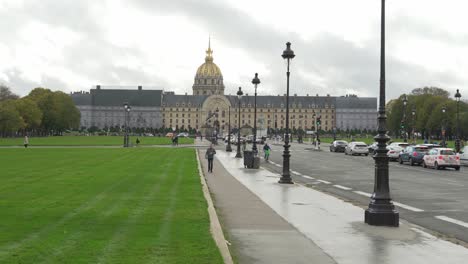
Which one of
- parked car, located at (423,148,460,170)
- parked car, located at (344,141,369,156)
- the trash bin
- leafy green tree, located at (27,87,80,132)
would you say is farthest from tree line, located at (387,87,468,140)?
leafy green tree, located at (27,87,80,132)

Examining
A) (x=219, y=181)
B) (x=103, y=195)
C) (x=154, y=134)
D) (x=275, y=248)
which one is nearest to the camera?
(x=275, y=248)

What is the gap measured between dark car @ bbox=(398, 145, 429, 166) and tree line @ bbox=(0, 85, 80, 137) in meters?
75.0

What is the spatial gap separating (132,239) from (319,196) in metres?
9.81

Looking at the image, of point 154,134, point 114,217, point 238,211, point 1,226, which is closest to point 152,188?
point 238,211

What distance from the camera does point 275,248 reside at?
9.37 m

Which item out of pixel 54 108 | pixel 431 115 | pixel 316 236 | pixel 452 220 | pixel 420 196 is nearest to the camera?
pixel 316 236

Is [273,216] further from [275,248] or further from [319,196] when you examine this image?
[319,196]

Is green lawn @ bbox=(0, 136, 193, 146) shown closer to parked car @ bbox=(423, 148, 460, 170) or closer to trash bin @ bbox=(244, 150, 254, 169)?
trash bin @ bbox=(244, 150, 254, 169)

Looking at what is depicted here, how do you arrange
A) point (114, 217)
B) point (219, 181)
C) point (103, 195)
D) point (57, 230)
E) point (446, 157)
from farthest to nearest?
point (446, 157)
point (219, 181)
point (103, 195)
point (114, 217)
point (57, 230)

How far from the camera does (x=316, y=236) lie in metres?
10.7

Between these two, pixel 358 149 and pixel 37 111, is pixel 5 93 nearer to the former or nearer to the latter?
pixel 37 111

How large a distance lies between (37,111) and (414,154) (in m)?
88.3

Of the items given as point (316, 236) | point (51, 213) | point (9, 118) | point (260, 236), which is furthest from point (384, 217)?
point (9, 118)

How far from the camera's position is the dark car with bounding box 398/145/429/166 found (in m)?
39.4
